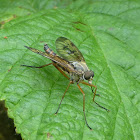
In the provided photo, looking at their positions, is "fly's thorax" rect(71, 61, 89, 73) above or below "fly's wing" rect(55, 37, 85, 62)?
below

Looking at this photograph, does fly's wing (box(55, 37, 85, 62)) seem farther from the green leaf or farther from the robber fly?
the green leaf

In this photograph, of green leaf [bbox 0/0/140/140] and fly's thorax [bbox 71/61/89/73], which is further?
fly's thorax [bbox 71/61/89/73]

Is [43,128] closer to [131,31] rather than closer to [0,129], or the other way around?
[0,129]

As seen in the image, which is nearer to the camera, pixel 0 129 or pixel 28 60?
pixel 28 60

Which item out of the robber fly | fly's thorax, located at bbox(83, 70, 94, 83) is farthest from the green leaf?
fly's thorax, located at bbox(83, 70, 94, 83)

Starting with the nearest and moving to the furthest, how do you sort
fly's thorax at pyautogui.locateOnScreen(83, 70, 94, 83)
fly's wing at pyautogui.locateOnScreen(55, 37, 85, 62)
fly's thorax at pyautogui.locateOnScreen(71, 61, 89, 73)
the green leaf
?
the green leaf
fly's thorax at pyautogui.locateOnScreen(83, 70, 94, 83)
fly's thorax at pyautogui.locateOnScreen(71, 61, 89, 73)
fly's wing at pyautogui.locateOnScreen(55, 37, 85, 62)

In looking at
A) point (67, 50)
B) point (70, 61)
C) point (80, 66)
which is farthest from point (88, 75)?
point (67, 50)

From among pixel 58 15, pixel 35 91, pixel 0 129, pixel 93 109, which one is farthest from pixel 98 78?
pixel 0 129

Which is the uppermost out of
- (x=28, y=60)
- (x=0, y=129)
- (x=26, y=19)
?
(x=26, y=19)

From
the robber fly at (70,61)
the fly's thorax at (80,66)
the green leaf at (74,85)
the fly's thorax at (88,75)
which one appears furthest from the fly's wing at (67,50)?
the fly's thorax at (88,75)
